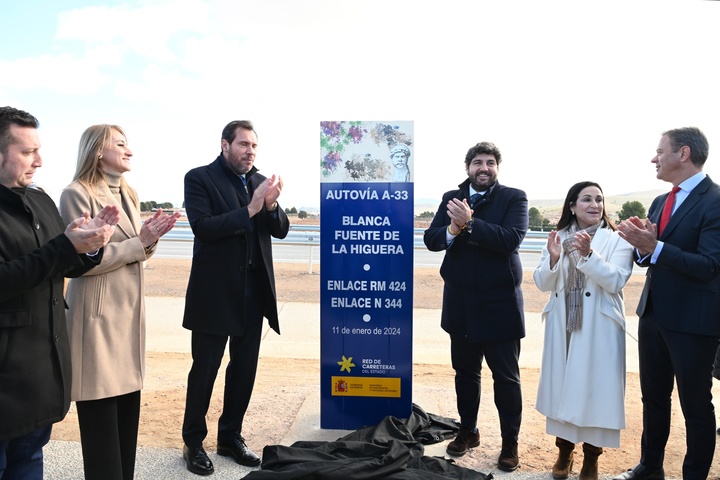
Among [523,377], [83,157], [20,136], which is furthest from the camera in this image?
[523,377]

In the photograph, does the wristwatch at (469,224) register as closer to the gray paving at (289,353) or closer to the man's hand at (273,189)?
the man's hand at (273,189)

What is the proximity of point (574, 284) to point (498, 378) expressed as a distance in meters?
0.86

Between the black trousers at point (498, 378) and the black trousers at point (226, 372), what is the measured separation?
4.96 feet

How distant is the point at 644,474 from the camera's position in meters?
3.86

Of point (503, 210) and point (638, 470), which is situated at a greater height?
point (503, 210)

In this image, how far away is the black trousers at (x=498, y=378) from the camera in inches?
164

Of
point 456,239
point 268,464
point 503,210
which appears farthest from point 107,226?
point 503,210

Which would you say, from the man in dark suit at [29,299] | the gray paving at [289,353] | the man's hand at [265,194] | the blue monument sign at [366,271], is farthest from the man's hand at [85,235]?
the blue monument sign at [366,271]

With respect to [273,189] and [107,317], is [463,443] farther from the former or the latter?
[107,317]

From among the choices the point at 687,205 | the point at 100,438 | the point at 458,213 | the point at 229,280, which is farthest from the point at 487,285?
the point at 100,438

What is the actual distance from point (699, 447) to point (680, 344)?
64 centimetres

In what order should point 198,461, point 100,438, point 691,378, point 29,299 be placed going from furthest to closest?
point 198,461 → point 691,378 → point 100,438 → point 29,299

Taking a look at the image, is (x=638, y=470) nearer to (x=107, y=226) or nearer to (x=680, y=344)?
(x=680, y=344)

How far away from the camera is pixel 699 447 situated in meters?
3.55
